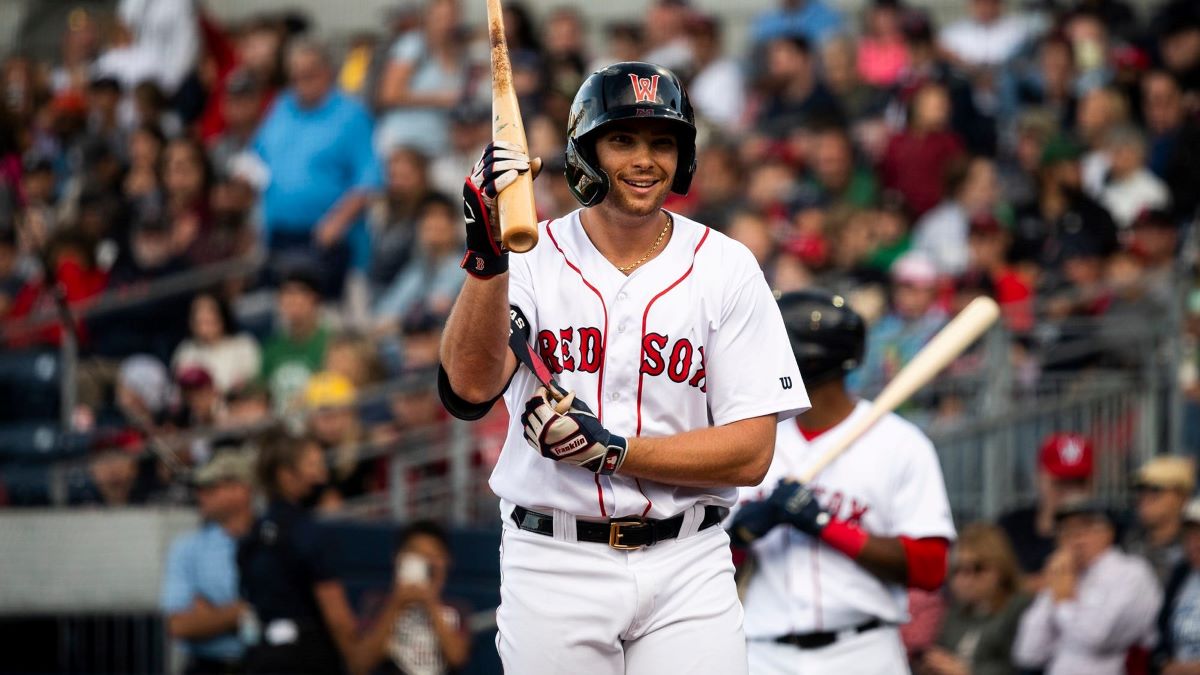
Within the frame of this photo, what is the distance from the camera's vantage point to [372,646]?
25.6ft

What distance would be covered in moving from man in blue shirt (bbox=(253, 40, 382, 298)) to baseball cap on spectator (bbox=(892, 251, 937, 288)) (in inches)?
155

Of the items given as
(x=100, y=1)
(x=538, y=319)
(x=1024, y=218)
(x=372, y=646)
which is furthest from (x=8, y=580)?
(x=100, y=1)

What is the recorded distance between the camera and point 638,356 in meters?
4.09

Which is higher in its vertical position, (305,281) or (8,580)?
(305,281)

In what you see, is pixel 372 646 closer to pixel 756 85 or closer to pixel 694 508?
pixel 694 508

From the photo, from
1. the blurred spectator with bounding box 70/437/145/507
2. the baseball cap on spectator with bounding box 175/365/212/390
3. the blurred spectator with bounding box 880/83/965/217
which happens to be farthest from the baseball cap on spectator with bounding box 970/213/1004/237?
the blurred spectator with bounding box 70/437/145/507

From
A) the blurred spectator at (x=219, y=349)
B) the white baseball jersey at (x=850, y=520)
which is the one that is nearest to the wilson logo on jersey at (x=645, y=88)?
the white baseball jersey at (x=850, y=520)

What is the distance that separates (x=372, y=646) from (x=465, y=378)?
414 centimetres

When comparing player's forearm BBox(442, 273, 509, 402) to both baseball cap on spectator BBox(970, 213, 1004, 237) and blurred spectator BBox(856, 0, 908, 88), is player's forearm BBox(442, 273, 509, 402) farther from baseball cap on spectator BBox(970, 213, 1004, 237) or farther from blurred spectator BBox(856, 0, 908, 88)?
blurred spectator BBox(856, 0, 908, 88)

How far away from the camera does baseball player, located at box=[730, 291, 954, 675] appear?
17.2 ft

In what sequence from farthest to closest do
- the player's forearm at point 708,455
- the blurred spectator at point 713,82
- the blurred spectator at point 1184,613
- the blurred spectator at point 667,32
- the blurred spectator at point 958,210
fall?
the blurred spectator at point 667,32, the blurred spectator at point 713,82, the blurred spectator at point 958,210, the blurred spectator at point 1184,613, the player's forearm at point 708,455

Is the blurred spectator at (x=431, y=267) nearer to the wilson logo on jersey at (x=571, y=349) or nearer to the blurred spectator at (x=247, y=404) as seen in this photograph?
the blurred spectator at (x=247, y=404)

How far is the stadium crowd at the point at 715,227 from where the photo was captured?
26.6 feet

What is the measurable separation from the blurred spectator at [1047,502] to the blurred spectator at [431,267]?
360 cm
